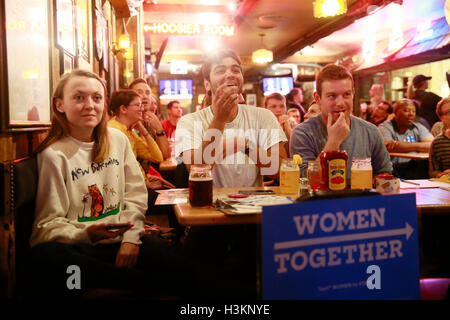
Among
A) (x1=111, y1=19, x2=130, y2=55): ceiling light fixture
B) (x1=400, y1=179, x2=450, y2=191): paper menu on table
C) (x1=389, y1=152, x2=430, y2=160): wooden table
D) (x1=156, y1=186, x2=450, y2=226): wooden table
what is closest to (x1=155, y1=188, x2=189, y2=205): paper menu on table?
(x1=156, y1=186, x2=450, y2=226): wooden table

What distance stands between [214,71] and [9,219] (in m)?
1.37

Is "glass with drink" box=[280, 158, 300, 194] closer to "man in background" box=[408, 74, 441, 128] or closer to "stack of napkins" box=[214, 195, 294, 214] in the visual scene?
"stack of napkins" box=[214, 195, 294, 214]

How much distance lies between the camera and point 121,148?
2.03 metres

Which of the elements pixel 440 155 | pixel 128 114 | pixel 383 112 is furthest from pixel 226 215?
pixel 383 112

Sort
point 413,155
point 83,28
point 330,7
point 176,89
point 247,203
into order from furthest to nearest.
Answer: point 176,89, point 330,7, point 413,155, point 83,28, point 247,203

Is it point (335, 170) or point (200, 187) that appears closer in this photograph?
Answer: point (200, 187)

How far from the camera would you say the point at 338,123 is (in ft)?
7.10

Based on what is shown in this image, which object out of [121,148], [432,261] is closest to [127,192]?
[121,148]

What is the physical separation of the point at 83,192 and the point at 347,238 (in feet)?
3.91

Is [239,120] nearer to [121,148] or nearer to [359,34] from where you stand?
[121,148]

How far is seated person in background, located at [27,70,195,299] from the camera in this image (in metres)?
1.54

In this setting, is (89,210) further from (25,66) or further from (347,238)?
(347,238)

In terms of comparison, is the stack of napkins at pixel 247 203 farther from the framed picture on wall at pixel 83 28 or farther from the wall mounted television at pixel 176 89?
the wall mounted television at pixel 176 89

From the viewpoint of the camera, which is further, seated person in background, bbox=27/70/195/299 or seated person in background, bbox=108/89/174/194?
seated person in background, bbox=108/89/174/194
